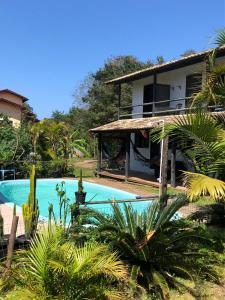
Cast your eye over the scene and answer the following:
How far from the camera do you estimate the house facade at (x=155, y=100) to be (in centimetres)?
1722

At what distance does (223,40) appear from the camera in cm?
676

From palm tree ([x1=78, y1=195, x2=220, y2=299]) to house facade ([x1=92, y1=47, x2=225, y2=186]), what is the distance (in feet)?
33.8

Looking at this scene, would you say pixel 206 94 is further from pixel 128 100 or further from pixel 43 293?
pixel 128 100

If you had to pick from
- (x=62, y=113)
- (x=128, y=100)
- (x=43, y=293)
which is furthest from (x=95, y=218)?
(x=62, y=113)

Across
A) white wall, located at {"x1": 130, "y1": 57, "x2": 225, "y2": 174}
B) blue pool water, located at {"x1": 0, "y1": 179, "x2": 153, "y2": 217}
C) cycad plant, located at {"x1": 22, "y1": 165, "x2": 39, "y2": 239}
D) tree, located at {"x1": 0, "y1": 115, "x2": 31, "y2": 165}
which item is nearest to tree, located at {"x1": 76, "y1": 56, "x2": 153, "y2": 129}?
white wall, located at {"x1": 130, "y1": 57, "x2": 225, "y2": 174}

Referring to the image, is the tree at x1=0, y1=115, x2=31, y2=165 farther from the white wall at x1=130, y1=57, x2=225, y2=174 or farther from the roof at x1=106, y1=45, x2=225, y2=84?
the roof at x1=106, y1=45, x2=225, y2=84

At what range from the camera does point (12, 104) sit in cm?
3497

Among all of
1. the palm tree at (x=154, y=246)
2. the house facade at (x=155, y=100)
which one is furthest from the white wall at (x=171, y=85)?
the palm tree at (x=154, y=246)

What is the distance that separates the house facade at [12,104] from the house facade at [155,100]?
14.5 m

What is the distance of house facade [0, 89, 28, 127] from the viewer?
3469 centimetres

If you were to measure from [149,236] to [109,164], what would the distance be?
66.2ft

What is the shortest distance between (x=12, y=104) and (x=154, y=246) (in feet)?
104

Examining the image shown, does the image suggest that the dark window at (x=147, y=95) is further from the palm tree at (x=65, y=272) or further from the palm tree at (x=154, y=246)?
the palm tree at (x=65, y=272)

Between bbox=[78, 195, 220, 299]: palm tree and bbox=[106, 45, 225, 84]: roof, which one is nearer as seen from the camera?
bbox=[78, 195, 220, 299]: palm tree
